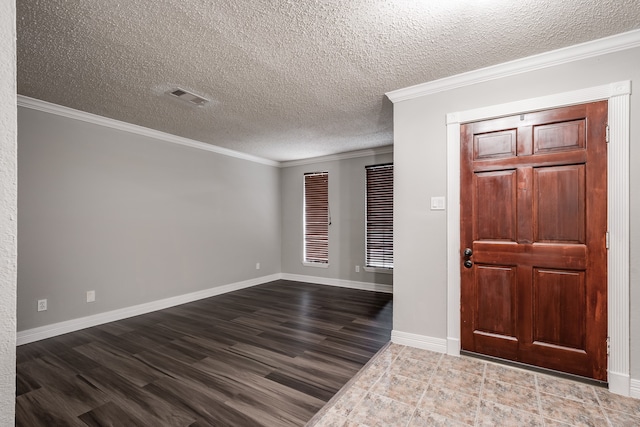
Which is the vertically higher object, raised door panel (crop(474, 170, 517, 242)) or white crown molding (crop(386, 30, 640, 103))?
white crown molding (crop(386, 30, 640, 103))

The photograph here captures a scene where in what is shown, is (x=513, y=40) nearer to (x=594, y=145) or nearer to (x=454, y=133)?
(x=454, y=133)

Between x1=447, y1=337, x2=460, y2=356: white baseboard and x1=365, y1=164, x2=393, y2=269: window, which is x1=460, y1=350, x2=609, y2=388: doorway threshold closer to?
x1=447, y1=337, x2=460, y2=356: white baseboard

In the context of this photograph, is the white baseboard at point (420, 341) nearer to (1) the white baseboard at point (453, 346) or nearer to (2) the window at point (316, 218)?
(1) the white baseboard at point (453, 346)

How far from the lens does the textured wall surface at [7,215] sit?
87 cm

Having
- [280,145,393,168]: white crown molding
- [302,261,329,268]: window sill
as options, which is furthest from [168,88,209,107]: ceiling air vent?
[302,261,329,268]: window sill

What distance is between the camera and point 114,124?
3854 millimetres

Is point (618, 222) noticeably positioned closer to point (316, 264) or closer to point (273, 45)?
point (273, 45)

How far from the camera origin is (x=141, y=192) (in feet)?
13.6

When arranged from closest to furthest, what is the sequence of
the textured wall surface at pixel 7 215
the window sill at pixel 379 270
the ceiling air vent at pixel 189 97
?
the textured wall surface at pixel 7 215 < the ceiling air vent at pixel 189 97 < the window sill at pixel 379 270

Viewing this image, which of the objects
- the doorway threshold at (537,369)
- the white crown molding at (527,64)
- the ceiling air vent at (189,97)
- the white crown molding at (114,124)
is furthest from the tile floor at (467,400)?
the white crown molding at (114,124)

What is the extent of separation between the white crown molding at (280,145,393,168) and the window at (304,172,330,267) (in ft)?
0.88

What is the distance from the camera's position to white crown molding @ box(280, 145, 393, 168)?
533 cm

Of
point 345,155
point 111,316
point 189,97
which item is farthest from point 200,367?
point 345,155

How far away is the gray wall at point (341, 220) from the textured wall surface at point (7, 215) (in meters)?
4.88
